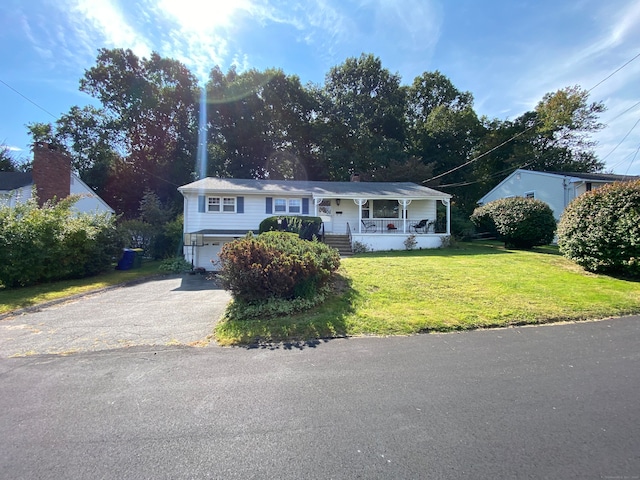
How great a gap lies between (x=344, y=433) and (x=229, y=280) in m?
4.56

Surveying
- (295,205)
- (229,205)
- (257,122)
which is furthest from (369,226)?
(257,122)

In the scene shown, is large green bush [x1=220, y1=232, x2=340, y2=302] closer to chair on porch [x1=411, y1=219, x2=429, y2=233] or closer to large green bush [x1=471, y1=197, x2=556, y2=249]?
chair on porch [x1=411, y1=219, x2=429, y2=233]

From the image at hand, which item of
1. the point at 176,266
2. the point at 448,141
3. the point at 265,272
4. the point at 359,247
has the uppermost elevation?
the point at 448,141

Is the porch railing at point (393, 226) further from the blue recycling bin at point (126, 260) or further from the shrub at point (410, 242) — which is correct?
the blue recycling bin at point (126, 260)

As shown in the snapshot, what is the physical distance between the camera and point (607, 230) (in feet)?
31.6

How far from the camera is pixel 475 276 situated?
9508mm

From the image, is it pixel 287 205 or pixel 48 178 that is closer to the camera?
pixel 287 205

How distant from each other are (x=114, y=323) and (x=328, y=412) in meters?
5.61

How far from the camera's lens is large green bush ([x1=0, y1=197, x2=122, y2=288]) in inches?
424

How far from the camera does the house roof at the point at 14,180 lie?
70.3 ft

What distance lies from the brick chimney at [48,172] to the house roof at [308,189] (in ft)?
27.3

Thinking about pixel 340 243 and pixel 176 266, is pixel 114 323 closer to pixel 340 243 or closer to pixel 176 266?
pixel 176 266

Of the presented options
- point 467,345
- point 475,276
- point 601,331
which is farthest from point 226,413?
point 475,276

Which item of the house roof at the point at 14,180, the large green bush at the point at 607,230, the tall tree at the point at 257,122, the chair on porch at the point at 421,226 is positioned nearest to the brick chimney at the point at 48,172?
the house roof at the point at 14,180
